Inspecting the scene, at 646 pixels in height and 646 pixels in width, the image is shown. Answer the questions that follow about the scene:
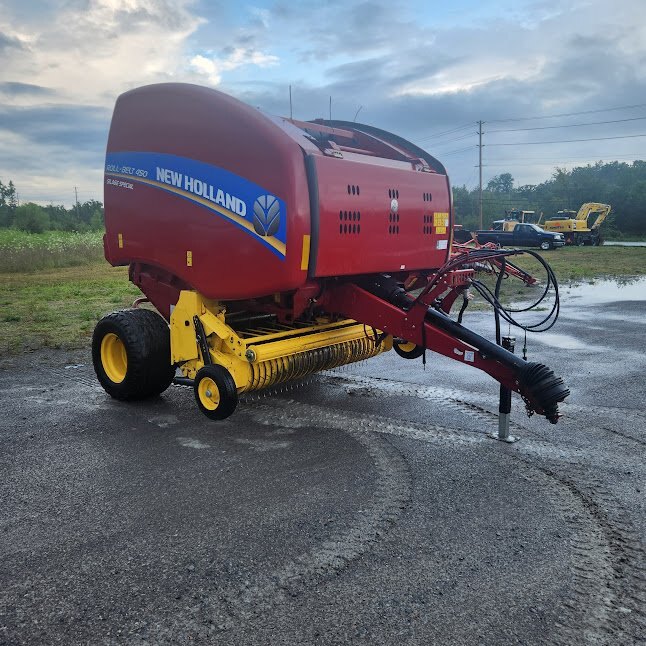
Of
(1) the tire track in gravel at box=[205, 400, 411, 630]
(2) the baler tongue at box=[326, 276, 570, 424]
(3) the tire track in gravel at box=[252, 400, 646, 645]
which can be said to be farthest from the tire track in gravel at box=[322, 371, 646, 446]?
(1) the tire track in gravel at box=[205, 400, 411, 630]

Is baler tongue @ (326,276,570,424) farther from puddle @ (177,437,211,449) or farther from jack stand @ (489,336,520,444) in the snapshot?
puddle @ (177,437,211,449)

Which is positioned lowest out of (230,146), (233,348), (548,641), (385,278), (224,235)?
(548,641)

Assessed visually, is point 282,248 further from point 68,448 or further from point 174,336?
point 68,448

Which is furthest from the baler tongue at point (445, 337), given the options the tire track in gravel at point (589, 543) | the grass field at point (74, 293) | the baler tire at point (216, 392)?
the grass field at point (74, 293)

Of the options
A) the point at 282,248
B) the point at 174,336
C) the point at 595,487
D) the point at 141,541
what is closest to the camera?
the point at 141,541

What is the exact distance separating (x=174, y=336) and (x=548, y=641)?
13.0 ft

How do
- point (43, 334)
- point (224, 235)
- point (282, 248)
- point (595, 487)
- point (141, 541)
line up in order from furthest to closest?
point (43, 334), point (224, 235), point (282, 248), point (595, 487), point (141, 541)

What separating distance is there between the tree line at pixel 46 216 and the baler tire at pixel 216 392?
101ft

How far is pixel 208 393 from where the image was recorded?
16.9 ft

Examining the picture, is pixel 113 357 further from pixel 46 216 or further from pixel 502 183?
pixel 502 183

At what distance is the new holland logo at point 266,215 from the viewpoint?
4754mm

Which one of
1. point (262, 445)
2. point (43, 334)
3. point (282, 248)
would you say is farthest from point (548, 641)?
point (43, 334)

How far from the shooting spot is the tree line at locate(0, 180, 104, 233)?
4938 cm

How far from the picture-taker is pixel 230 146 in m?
4.96
